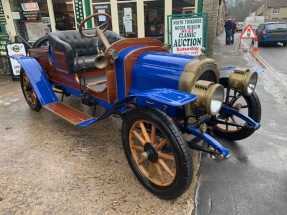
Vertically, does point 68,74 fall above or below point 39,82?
above

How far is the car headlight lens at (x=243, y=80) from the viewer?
2.62 meters

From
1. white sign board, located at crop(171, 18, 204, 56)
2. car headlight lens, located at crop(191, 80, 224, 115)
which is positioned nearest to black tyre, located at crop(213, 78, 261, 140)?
car headlight lens, located at crop(191, 80, 224, 115)

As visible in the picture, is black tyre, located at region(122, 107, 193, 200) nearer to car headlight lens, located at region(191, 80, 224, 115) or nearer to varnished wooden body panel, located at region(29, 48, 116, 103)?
car headlight lens, located at region(191, 80, 224, 115)

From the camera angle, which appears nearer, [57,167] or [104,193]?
[104,193]

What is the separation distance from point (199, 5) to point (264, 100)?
3833mm

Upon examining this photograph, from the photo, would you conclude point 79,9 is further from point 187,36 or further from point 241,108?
point 241,108

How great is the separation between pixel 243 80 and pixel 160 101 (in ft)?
3.80

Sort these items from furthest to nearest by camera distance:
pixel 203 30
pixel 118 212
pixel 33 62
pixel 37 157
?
pixel 203 30
pixel 33 62
pixel 37 157
pixel 118 212

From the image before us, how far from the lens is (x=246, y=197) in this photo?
2307mm

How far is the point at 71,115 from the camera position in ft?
10.6

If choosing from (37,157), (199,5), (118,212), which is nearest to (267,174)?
(118,212)

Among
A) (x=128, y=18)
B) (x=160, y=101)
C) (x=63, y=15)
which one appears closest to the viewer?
(x=160, y=101)

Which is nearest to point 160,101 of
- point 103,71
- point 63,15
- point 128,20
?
point 103,71

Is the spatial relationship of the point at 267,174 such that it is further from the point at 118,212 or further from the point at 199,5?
the point at 199,5
